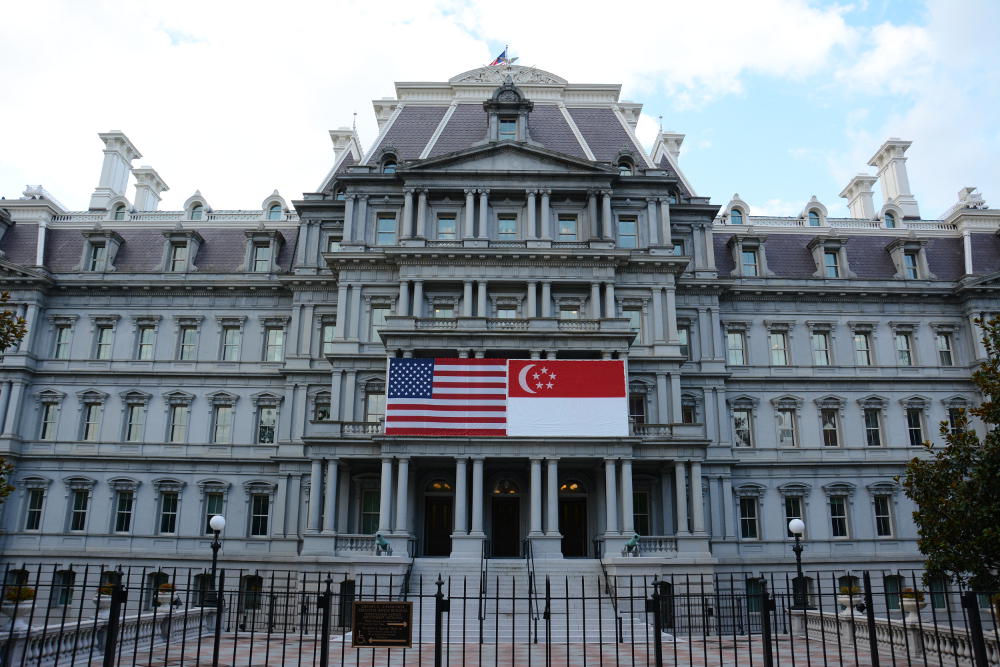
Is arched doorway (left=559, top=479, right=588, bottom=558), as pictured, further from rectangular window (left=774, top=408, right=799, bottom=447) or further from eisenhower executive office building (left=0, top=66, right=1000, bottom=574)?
rectangular window (left=774, top=408, right=799, bottom=447)

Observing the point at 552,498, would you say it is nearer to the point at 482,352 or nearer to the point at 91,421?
the point at 482,352

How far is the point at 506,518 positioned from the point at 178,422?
54.0ft

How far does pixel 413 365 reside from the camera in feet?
104

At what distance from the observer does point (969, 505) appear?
16875mm

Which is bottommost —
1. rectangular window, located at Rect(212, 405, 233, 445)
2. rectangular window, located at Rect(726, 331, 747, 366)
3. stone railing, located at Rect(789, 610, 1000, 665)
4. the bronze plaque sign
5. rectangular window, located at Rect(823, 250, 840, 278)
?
stone railing, located at Rect(789, 610, 1000, 665)

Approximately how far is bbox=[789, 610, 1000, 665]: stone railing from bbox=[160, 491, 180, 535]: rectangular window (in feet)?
89.6

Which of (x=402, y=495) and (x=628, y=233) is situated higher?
(x=628, y=233)

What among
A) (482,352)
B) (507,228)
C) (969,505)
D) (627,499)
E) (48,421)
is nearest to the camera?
(969,505)

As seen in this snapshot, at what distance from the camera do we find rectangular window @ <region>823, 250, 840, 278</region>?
3984 centimetres

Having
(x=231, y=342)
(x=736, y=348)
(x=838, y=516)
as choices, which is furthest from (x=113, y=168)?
(x=838, y=516)

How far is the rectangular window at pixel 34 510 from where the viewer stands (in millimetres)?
35703

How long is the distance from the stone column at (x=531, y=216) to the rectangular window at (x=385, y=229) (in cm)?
652

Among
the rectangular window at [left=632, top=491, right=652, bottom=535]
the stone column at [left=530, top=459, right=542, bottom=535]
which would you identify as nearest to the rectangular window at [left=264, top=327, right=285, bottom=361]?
the stone column at [left=530, top=459, right=542, bottom=535]

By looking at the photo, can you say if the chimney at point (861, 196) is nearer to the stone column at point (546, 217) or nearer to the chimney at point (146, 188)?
the stone column at point (546, 217)
